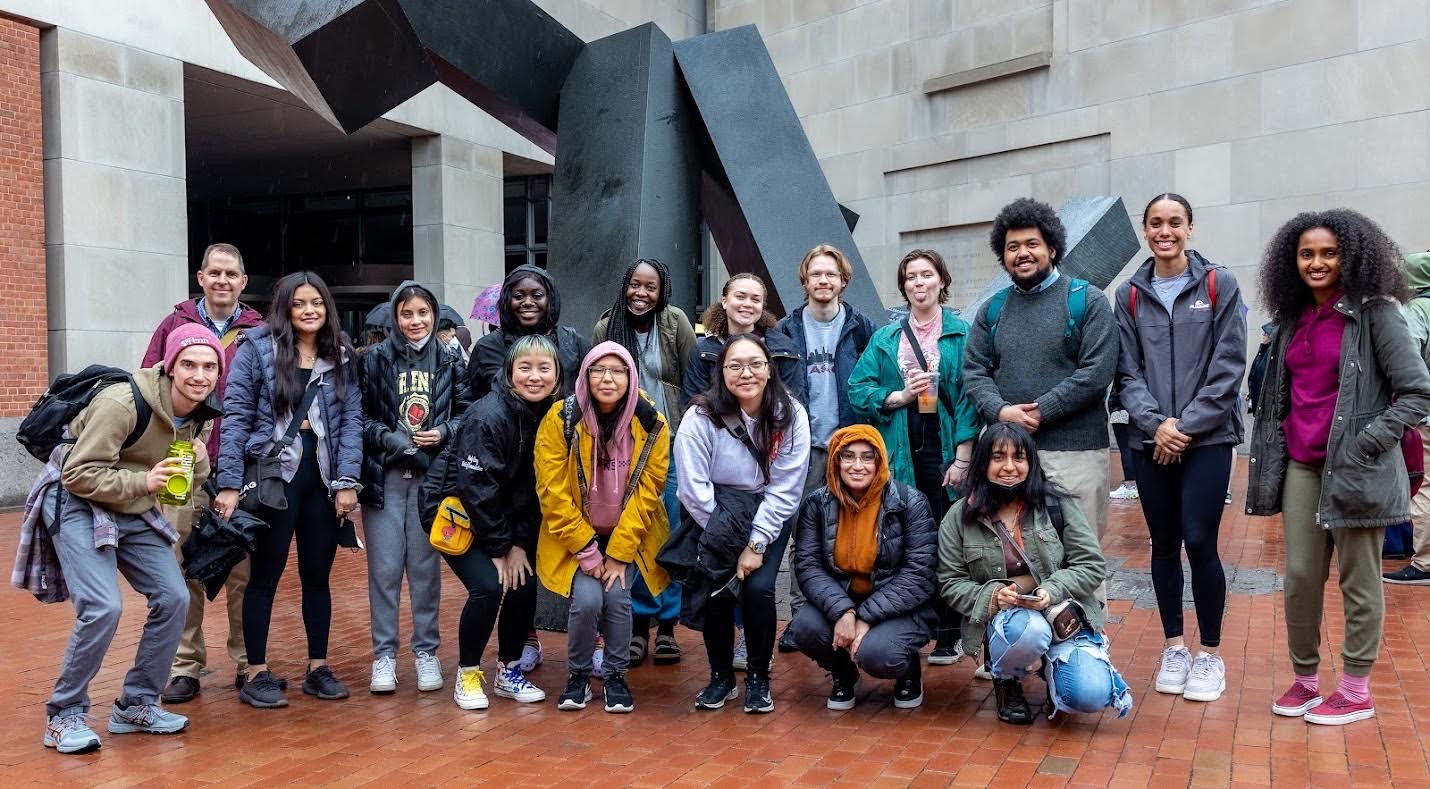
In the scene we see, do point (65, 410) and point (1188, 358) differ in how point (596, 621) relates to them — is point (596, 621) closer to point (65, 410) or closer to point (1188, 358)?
point (65, 410)

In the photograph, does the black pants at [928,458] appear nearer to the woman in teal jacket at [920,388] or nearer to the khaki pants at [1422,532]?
the woman in teal jacket at [920,388]

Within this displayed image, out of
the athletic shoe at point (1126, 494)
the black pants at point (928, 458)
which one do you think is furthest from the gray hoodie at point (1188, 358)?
the athletic shoe at point (1126, 494)

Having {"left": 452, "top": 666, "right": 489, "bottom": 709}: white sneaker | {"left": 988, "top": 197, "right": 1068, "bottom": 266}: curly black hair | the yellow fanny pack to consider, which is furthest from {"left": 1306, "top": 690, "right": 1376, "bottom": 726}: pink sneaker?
the yellow fanny pack

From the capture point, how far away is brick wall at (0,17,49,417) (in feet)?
34.7

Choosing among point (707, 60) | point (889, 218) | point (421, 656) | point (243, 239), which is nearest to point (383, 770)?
point (421, 656)

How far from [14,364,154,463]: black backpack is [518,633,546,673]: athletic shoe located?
5.65ft

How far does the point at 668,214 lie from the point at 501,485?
201 centimetres

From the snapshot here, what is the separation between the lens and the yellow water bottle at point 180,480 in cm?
361

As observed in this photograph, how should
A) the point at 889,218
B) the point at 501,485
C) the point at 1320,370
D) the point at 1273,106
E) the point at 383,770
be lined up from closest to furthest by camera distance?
the point at 383,770
the point at 1320,370
the point at 501,485
the point at 1273,106
the point at 889,218

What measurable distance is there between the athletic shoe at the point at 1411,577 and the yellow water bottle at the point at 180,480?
19.9 feet

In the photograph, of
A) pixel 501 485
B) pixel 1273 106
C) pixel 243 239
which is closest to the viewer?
pixel 501 485

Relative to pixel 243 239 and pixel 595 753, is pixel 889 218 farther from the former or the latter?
pixel 595 753

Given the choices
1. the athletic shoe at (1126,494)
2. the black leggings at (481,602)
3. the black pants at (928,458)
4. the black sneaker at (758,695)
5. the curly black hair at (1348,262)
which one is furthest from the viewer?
the athletic shoe at (1126,494)

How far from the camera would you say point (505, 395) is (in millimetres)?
4141
